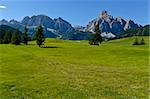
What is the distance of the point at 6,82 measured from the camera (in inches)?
1630

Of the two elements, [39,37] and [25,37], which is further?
[25,37]

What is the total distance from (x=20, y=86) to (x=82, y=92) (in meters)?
8.34

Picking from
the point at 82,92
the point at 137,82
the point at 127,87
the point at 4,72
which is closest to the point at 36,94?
the point at 82,92

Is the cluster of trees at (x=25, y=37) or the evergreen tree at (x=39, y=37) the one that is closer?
the evergreen tree at (x=39, y=37)

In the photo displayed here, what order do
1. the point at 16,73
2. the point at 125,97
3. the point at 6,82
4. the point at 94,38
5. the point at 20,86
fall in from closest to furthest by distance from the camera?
the point at 125,97 → the point at 20,86 → the point at 6,82 → the point at 16,73 → the point at 94,38

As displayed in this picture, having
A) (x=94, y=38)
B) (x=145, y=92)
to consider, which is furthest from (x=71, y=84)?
(x=94, y=38)

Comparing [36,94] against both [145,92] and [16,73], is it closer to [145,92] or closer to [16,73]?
[145,92]

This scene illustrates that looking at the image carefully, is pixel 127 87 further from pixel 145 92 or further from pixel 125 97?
pixel 125 97

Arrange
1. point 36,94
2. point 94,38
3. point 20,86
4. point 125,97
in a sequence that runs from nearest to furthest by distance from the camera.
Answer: point 125,97
point 36,94
point 20,86
point 94,38

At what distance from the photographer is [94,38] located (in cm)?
16762

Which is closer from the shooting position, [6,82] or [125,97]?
[125,97]

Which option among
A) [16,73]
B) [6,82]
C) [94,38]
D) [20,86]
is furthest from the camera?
[94,38]

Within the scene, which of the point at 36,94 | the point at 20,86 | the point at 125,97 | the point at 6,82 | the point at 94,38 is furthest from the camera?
the point at 94,38

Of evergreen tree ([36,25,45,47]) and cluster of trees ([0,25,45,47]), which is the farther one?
cluster of trees ([0,25,45,47])
